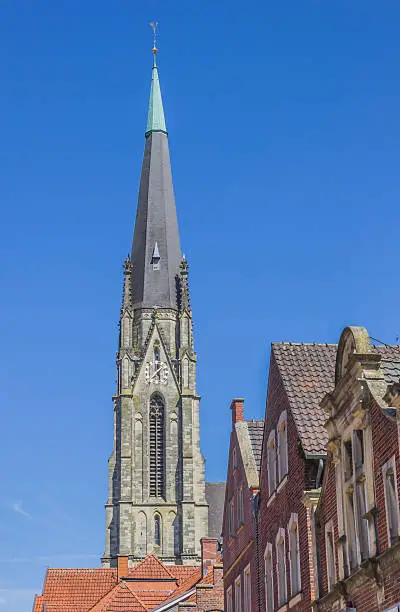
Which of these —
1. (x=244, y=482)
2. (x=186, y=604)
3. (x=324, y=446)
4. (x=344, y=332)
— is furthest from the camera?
(x=186, y=604)

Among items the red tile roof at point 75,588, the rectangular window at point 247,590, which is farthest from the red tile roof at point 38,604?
the rectangular window at point 247,590

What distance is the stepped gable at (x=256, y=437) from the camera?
31.4 metres

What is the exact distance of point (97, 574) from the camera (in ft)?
209

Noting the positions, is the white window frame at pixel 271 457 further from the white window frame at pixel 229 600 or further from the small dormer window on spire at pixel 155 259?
the small dormer window on spire at pixel 155 259

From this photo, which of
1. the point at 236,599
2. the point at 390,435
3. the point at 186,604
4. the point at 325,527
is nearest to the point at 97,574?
the point at 186,604

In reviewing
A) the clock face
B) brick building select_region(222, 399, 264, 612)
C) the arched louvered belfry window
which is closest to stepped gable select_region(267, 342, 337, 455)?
brick building select_region(222, 399, 264, 612)

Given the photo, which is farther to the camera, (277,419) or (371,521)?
(277,419)

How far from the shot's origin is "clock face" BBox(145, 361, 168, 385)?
104500mm

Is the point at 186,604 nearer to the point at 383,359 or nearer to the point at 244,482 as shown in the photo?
the point at 244,482

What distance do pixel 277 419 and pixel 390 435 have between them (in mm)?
8908

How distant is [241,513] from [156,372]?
7353 cm

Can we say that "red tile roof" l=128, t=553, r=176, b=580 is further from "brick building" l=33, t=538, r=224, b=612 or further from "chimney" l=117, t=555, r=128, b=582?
"chimney" l=117, t=555, r=128, b=582

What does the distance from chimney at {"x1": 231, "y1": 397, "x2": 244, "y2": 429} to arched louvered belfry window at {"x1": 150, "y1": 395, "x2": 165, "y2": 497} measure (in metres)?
67.9

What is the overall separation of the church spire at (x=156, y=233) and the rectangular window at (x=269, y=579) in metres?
82.4
